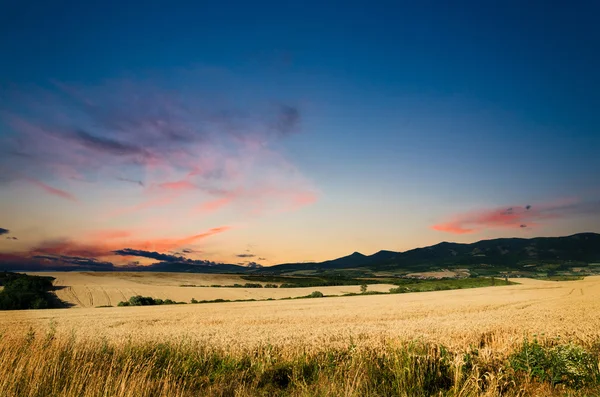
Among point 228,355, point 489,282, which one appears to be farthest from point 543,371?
→ point 489,282

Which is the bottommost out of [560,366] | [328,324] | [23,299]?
[23,299]

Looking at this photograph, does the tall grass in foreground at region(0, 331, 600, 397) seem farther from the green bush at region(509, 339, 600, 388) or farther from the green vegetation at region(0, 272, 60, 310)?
the green vegetation at region(0, 272, 60, 310)

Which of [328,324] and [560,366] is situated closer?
[560,366]

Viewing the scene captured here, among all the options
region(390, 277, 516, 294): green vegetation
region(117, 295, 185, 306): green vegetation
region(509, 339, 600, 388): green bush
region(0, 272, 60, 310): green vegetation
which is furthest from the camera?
region(390, 277, 516, 294): green vegetation

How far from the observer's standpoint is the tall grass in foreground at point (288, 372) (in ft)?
24.2

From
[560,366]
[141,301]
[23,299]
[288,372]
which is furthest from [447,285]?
[288,372]

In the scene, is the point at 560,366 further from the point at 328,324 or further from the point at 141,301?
the point at 141,301

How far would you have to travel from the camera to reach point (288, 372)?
10.4m

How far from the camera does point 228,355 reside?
12.2 m

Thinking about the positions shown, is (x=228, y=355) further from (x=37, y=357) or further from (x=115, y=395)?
(x=115, y=395)

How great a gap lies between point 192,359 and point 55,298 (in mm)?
72231

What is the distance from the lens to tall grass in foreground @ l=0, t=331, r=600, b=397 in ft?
24.2

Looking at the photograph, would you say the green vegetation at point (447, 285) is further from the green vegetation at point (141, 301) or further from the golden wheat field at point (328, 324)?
the green vegetation at point (141, 301)

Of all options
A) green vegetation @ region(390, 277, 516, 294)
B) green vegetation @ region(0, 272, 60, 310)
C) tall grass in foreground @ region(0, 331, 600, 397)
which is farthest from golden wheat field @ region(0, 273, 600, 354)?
green vegetation @ region(390, 277, 516, 294)
